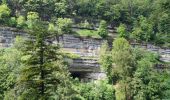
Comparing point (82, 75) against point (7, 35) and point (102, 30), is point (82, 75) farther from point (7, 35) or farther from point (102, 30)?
point (7, 35)

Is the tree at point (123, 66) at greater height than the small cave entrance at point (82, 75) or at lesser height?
greater

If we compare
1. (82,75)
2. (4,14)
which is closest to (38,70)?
(82,75)

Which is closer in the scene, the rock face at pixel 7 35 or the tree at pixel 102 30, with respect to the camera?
A: the rock face at pixel 7 35

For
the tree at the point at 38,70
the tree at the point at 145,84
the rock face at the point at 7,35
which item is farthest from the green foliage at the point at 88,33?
the tree at the point at 38,70

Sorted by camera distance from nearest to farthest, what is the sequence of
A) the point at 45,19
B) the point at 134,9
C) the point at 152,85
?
the point at 152,85, the point at 45,19, the point at 134,9

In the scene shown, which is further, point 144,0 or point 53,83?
point 144,0

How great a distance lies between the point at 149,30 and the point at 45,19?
17197 millimetres

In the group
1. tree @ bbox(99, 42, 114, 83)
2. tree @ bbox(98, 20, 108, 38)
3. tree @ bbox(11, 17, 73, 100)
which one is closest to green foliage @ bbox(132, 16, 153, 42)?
tree @ bbox(98, 20, 108, 38)

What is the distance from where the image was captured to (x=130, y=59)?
5441 cm

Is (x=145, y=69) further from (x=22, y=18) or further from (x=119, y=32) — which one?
(x=22, y=18)

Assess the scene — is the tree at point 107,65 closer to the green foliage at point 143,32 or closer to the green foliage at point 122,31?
the green foliage at point 122,31

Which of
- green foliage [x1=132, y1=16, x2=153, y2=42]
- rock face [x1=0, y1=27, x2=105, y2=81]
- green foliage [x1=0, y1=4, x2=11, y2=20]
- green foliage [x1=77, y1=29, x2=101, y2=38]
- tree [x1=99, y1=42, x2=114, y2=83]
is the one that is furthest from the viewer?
green foliage [x1=132, y1=16, x2=153, y2=42]

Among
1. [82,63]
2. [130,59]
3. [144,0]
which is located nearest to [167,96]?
[130,59]

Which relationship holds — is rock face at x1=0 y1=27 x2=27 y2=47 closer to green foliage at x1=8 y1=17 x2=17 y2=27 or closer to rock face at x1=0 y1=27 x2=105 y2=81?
rock face at x1=0 y1=27 x2=105 y2=81
